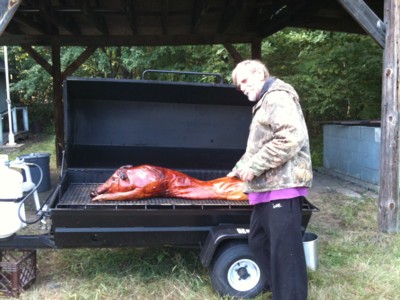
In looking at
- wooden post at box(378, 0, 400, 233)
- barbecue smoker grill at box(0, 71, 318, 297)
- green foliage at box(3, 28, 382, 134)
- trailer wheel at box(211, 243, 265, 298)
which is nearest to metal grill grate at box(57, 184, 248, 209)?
barbecue smoker grill at box(0, 71, 318, 297)

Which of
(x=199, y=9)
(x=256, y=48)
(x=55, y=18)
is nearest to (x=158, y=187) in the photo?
(x=199, y=9)

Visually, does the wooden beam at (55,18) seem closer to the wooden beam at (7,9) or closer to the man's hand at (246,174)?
the wooden beam at (7,9)

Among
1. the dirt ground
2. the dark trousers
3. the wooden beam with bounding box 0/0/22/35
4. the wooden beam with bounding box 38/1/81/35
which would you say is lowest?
the dirt ground

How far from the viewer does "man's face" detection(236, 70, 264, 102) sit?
8.50 ft

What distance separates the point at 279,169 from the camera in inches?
98.2

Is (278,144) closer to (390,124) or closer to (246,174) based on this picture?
(246,174)

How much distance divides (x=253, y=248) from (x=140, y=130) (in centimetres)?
220

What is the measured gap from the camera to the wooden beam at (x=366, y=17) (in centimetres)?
442

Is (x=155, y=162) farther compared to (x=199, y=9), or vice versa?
Result: (x=199, y=9)

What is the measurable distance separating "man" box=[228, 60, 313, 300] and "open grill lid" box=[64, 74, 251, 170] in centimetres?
169

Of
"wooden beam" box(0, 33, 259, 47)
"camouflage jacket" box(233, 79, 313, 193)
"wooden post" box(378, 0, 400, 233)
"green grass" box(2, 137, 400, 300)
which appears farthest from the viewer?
"wooden beam" box(0, 33, 259, 47)

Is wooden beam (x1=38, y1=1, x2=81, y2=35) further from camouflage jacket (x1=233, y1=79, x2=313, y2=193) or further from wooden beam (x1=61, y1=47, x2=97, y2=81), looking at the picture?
camouflage jacket (x1=233, y1=79, x2=313, y2=193)

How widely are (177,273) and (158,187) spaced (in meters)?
0.81

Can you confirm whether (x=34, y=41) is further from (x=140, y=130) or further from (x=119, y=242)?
(x=119, y=242)
